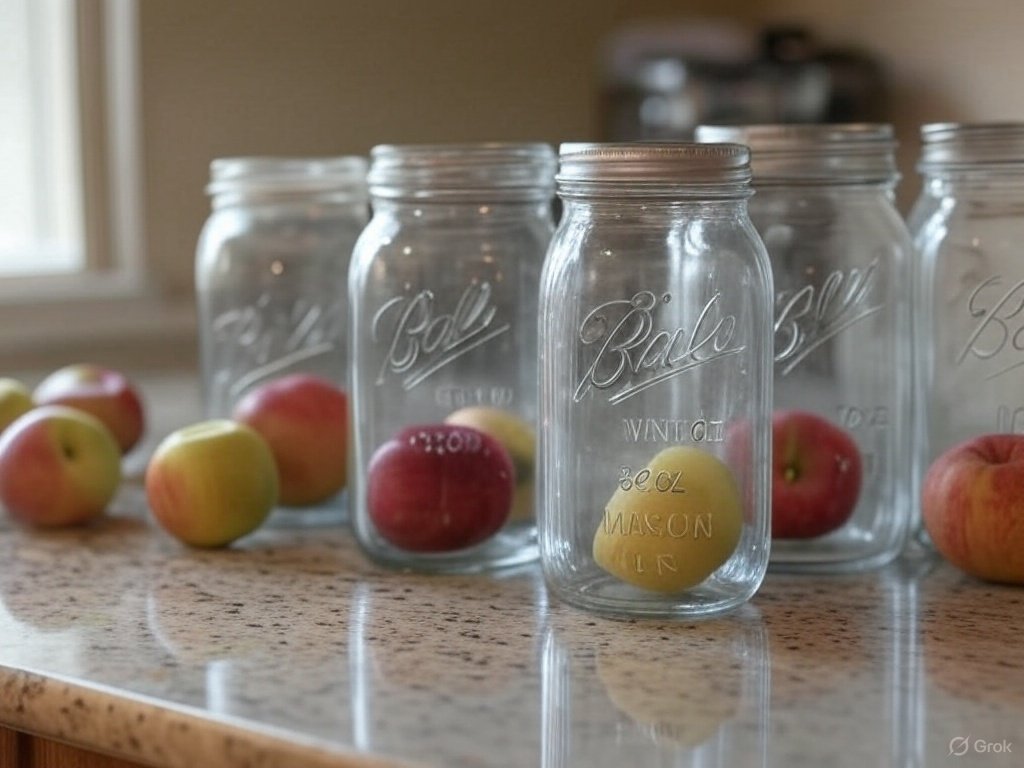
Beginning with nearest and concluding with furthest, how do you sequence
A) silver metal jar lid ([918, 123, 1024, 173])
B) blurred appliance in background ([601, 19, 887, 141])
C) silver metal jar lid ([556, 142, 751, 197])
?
silver metal jar lid ([556, 142, 751, 197]) → silver metal jar lid ([918, 123, 1024, 173]) → blurred appliance in background ([601, 19, 887, 141])

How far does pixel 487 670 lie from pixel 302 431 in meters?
0.43

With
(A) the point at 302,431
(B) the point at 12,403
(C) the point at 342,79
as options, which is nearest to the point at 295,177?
(A) the point at 302,431

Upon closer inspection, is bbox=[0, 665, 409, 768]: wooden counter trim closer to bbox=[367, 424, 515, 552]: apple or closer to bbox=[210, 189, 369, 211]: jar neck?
bbox=[367, 424, 515, 552]: apple

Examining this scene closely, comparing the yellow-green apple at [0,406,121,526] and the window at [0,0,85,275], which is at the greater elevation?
the window at [0,0,85,275]

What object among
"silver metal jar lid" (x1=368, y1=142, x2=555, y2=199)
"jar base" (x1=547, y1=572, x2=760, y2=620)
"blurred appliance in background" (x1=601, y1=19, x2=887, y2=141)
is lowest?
"jar base" (x1=547, y1=572, x2=760, y2=620)

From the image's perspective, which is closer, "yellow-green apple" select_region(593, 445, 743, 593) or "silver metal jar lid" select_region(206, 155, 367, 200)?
"yellow-green apple" select_region(593, 445, 743, 593)

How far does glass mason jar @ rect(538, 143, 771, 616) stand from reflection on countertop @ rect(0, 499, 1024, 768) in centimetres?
4

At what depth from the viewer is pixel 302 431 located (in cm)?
124

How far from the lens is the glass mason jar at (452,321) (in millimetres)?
1082

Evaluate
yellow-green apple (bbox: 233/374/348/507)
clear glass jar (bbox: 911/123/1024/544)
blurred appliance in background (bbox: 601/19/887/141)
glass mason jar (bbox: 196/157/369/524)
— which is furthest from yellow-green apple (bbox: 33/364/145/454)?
blurred appliance in background (bbox: 601/19/887/141)

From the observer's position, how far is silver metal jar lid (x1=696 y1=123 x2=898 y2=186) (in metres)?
1.05

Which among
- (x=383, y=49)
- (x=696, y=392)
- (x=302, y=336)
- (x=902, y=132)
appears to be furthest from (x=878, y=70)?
(x=696, y=392)

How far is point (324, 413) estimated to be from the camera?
4.09ft

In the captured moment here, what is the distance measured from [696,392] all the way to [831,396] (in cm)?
17
